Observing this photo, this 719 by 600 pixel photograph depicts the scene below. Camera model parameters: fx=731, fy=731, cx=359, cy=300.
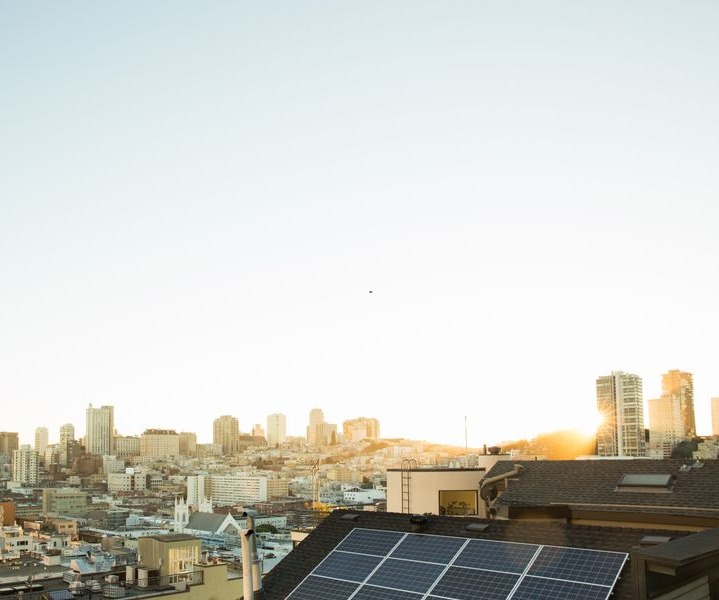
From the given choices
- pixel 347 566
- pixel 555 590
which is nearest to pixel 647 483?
pixel 347 566

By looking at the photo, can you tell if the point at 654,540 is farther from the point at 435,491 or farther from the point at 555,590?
the point at 435,491

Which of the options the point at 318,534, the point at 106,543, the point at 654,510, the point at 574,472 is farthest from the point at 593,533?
the point at 106,543

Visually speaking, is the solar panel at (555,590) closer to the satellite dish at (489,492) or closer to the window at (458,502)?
the satellite dish at (489,492)

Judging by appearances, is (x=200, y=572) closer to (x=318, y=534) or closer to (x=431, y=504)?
(x=431, y=504)

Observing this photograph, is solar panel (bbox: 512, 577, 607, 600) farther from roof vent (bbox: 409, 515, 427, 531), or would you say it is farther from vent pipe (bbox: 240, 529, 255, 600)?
vent pipe (bbox: 240, 529, 255, 600)

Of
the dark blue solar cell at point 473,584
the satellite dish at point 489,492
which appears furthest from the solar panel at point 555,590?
the satellite dish at point 489,492

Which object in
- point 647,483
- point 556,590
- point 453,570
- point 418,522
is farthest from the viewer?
point 647,483
